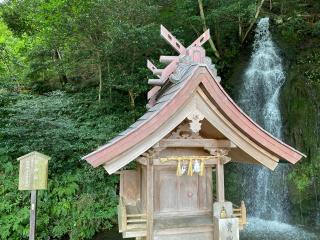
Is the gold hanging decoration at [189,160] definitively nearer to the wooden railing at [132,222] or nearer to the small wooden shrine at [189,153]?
the small wooden shrine at [189,153]

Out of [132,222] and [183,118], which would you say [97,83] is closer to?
[132,222]

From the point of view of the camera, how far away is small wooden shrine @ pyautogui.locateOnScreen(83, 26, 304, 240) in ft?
12.0

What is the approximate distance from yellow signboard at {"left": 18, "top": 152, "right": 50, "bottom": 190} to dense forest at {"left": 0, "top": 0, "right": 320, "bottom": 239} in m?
3.99

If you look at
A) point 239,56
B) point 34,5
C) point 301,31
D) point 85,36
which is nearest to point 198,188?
point 85,36

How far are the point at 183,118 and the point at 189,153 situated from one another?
2.86 feet

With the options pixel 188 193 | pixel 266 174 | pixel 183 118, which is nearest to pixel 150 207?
pixel 188 193

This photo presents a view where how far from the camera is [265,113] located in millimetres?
12266

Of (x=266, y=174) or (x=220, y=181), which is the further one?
(x=266, y=174)

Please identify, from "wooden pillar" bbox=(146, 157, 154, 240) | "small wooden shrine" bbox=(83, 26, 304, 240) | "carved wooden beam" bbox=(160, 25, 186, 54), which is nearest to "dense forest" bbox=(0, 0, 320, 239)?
"small wooden shrine" bbox=(83, 26, 304, 240)

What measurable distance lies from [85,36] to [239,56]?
8.07 m

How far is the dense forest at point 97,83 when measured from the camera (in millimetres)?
9703

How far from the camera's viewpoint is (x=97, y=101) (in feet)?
45.7

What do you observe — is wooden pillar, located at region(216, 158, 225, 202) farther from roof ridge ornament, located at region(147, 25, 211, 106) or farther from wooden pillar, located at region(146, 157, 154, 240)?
roof ridge ornament, located at region(147, 25, 211, 106)

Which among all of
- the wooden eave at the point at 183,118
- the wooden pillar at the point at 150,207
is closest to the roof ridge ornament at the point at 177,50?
the wooden eave at the point at 183,118
